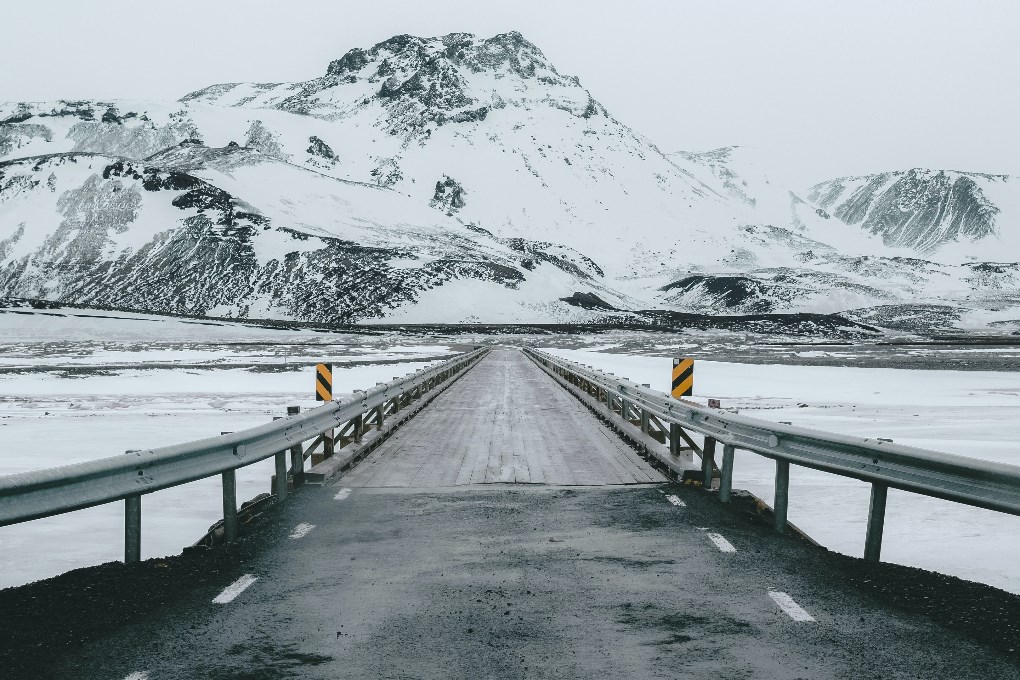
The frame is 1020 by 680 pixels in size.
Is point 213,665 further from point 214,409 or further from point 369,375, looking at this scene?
point 369,375

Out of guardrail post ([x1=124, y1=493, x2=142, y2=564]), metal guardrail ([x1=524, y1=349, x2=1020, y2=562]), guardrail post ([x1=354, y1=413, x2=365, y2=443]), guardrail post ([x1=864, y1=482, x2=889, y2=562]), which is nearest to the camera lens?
metal guardrail ([x1=524, y1=349, x2=1020, y2=562])

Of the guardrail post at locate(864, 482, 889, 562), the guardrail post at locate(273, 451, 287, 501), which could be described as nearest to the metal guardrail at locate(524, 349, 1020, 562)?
the guardrail post at locate(864, 482, 889, 562)

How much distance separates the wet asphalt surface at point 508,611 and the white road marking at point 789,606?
58 millimetres

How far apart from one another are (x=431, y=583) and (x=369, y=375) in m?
34.4

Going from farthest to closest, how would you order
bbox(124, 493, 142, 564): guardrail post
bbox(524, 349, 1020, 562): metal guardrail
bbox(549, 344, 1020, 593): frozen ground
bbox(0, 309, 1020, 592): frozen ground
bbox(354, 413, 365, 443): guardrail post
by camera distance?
bbox(354, 413, 365, 443): guardrail post, bbox(0, 309, 1020, 592): frozen ground, bbox(549, 344, 1020, 593): frozen ground, bbox(124, 493, 142, 564): guardrail post, bbox(524, 349, 1020, 562): metal guardrail

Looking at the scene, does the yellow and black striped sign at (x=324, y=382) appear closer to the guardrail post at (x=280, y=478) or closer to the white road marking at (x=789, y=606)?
the guardrail post at (x=280, y=478)

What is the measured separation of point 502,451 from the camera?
1368 centimetres

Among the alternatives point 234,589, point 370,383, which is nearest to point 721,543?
point 234,589

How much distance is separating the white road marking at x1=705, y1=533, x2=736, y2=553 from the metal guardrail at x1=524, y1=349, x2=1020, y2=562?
0.65 m

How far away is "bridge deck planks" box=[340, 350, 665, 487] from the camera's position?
438 inches

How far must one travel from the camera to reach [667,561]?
7.01m

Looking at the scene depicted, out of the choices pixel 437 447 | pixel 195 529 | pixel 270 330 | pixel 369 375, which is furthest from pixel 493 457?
pixel 270 330

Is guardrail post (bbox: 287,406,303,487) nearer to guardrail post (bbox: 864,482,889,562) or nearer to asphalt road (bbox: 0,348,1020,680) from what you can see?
asphalt road (bbox: 0,348,1020,680)

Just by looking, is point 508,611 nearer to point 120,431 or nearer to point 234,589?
point 234,589
